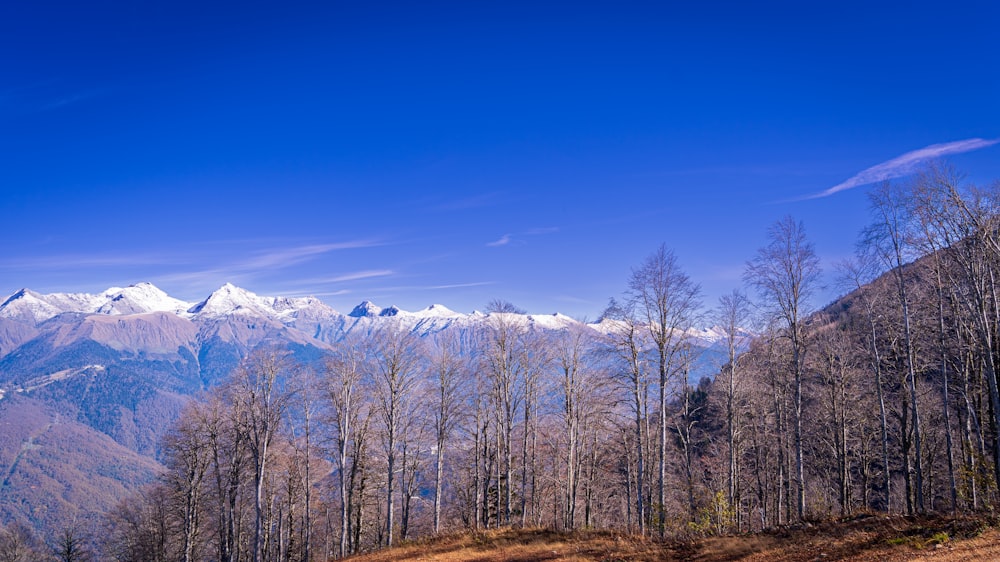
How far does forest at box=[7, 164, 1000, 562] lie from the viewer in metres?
20.9

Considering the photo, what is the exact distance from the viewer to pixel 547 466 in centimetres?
4878

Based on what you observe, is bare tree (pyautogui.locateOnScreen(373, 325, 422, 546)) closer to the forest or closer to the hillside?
the forest

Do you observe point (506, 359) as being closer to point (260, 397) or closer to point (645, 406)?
point (645, 406)

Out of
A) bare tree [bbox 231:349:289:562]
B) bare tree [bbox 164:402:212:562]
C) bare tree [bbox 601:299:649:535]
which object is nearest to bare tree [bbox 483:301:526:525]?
bare tree [bbox 601:299:649:535]

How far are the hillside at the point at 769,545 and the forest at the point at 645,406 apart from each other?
1862 mm

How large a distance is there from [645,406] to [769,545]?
29.9 feet

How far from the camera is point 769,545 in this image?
15281 mm

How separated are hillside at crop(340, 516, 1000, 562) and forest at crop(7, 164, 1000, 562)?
6.11 feet

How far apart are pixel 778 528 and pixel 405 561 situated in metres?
14.6

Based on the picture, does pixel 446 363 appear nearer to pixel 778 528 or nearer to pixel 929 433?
pixel 778 528

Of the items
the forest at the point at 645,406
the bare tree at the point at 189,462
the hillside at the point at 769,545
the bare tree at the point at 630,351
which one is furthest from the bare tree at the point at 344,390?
the bare tree at the point at 630,351

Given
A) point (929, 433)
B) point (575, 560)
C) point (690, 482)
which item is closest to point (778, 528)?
point (575, 560)

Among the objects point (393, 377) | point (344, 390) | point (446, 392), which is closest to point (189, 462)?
point (344, 390)

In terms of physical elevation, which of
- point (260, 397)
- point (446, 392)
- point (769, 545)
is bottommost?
point (769, 545)
